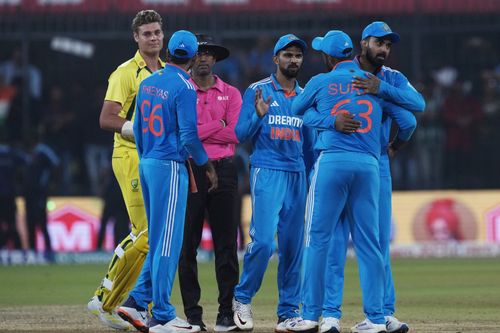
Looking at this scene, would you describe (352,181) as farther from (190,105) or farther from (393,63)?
(393,63)

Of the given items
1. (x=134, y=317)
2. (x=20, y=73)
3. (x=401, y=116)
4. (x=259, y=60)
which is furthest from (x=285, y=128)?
(x=20, y=73)

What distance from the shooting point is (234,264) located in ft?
33.9

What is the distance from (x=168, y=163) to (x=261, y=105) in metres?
1.09

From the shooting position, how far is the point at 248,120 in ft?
33.0

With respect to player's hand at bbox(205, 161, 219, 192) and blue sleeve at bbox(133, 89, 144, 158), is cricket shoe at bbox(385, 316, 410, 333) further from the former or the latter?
blue sleeve at bbox(133, 89, 144, 158)

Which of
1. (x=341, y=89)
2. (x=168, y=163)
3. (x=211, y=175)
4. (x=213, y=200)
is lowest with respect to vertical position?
(x=213, y=200)

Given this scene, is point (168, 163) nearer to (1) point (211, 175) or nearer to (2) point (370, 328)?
(1) point (211, 175)

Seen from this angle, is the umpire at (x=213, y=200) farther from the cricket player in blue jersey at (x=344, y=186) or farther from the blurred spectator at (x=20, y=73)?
the blurred spectator at (x=20, y=73)

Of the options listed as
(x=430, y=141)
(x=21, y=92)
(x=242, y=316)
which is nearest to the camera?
(x=242, y=316)

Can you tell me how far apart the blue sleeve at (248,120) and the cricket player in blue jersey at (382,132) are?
28.3 inches

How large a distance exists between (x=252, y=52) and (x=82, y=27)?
3345 millimetres

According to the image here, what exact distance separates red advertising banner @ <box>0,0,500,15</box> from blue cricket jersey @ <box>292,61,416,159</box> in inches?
558

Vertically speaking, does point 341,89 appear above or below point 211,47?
below

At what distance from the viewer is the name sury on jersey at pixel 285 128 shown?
1012 centimetres
